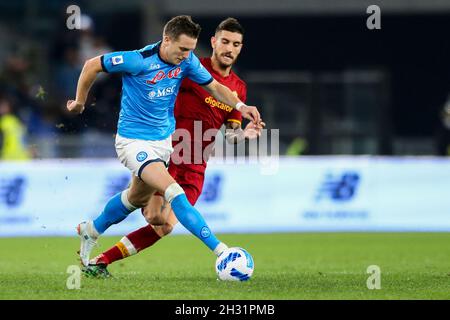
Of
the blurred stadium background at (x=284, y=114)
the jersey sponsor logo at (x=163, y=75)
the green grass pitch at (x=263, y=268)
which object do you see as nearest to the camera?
the green grass pitch at (x=263, y=268)

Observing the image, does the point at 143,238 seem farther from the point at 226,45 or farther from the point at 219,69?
the point at 226,45

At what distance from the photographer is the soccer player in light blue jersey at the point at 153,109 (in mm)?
9133

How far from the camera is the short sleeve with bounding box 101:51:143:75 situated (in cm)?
921

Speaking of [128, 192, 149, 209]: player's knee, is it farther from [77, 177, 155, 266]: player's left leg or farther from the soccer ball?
the soccer ball

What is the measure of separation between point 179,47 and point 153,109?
0.64 meters

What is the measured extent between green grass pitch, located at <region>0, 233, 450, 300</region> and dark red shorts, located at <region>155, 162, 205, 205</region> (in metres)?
0.76

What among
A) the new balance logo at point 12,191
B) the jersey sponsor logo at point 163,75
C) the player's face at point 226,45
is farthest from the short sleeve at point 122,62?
the new balance logo at point 12,191

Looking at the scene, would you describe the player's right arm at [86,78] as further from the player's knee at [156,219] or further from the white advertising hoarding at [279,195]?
the white advertising hoarding at [279,195]

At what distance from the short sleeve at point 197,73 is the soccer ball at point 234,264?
1.62 meters

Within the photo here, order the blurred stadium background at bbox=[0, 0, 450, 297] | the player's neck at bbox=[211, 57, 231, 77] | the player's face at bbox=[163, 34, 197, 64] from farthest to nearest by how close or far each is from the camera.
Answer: the blurred stadium background at bbox=[0, 0, 450, 297] → the player's neck at bbox=[211, 57, 231, 77] → the player's face at bbox=[163, 34, 197, 64]

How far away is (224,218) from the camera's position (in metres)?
16.5

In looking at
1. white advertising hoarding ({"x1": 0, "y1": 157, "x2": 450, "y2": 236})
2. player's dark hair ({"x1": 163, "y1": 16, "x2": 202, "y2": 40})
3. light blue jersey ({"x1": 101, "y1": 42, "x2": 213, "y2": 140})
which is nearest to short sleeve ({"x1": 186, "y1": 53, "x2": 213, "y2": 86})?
light blue jersey ({"x1": 101, "y1": 42, "x2": 213, "y2": 140})

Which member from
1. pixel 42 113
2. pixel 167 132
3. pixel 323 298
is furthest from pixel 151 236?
pixel 42 113
